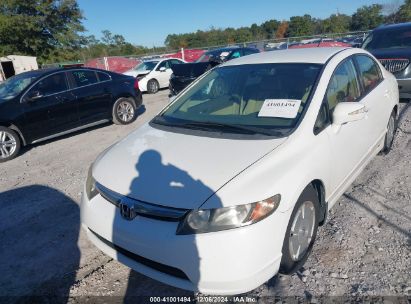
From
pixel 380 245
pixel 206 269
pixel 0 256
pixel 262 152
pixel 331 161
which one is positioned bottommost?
pixel 380 245

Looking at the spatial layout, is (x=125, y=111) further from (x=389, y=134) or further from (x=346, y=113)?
(x=346, y=113)

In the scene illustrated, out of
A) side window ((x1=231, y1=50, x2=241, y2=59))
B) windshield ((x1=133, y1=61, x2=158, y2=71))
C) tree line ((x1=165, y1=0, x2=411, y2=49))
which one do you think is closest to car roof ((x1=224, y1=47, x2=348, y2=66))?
side window ((x1=231, y1=50, x2=241, y2=59))

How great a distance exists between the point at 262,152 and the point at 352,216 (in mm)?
1543

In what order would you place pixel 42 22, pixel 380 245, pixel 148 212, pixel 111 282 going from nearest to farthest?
pixel 148 212
pixel 111 282
pixel 380 245
pixel 42 22

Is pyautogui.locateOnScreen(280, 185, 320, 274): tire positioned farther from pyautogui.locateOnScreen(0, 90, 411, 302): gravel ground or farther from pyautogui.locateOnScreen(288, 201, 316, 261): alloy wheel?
pyautogui.locateOnScreen(0, 90, 411, 302): gravel ground

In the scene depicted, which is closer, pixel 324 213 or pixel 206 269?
pixel 206 269

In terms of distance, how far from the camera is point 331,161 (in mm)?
2795

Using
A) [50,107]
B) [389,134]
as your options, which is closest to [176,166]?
[389,134]

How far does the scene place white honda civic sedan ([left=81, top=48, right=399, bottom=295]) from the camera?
206 cm

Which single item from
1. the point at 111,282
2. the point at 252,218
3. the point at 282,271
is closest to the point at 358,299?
the point at 282,271

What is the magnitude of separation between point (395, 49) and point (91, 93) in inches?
284

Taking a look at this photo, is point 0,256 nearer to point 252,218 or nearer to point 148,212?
point 148,212

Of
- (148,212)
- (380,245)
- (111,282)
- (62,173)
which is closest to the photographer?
(148,212)

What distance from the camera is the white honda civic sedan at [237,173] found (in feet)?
6.77
